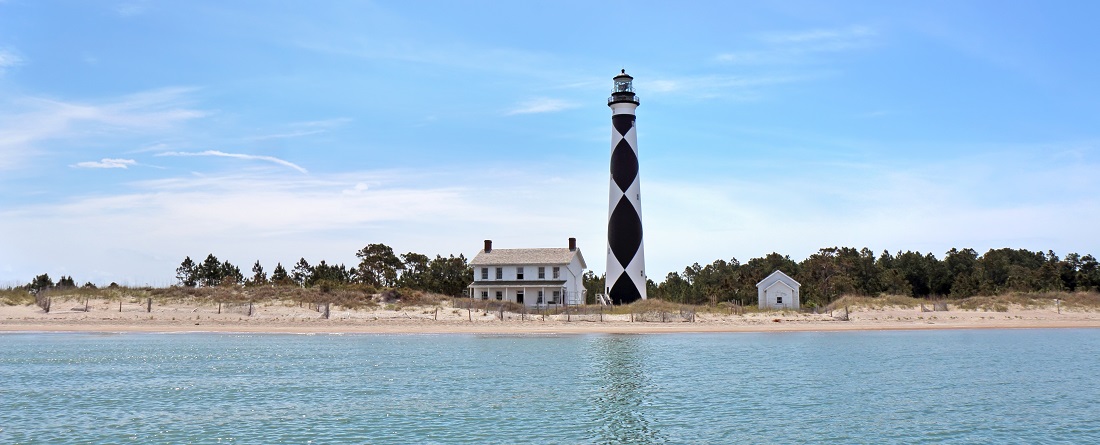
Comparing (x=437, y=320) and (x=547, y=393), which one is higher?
(x=437, y=320)

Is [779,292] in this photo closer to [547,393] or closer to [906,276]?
[906,276]

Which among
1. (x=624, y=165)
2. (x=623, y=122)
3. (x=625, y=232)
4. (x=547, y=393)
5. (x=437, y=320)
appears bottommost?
(x=547, y=393)

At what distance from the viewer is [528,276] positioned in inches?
2266

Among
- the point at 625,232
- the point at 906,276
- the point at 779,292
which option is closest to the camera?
the point at 625,232

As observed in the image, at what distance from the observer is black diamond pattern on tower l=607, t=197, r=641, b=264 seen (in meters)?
52.8

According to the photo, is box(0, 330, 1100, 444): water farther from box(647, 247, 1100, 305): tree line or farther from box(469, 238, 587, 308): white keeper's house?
box(647, 247, 1100, 305): tree line

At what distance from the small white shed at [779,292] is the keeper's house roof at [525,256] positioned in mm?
13592

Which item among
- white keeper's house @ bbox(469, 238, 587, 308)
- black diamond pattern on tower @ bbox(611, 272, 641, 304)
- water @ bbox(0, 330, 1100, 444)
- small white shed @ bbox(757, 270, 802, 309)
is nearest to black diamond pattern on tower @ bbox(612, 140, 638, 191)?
black diamond pattern on tower @ bbox(611, 272, 641, 304)

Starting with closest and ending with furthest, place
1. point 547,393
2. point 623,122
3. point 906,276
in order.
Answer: point 547,393 < point 623,122 < point 906,276

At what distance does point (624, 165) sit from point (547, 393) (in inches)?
1365

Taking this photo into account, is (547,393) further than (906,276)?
No

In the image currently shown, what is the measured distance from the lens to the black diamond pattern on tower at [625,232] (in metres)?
52.8

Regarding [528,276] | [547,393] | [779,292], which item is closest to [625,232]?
[528,276]

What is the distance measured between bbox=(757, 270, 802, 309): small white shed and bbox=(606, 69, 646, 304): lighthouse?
8.98m
